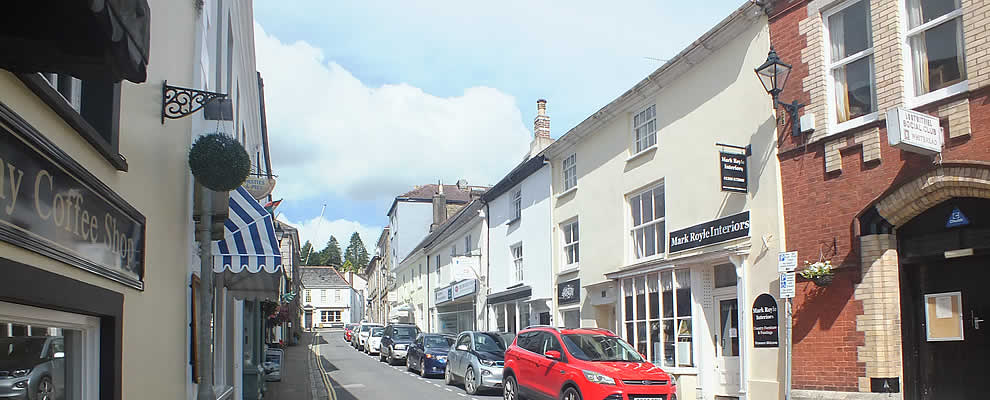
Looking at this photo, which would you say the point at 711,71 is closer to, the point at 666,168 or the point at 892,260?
the point at 666,168

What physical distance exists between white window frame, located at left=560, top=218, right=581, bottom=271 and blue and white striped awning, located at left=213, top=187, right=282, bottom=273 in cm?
1313

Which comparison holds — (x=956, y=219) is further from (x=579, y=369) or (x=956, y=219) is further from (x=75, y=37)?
(x=75, y=37)

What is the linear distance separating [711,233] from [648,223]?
9.44 ft

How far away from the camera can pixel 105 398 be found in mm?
4695

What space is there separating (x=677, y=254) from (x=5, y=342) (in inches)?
549

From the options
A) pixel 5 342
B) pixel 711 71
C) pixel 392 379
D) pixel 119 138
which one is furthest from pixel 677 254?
pixel 5 342

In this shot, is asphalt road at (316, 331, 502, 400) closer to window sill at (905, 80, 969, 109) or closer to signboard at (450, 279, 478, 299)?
signboard at (450, 279, 478, 299)

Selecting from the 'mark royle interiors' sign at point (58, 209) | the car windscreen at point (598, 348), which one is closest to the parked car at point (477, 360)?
the car windscreen at point (598, 348)

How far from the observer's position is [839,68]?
1209cm

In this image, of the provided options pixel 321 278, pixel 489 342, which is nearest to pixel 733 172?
pixel 489 342

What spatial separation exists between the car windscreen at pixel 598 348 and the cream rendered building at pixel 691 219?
74.0 inches

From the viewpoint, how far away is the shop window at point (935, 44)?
10188mm

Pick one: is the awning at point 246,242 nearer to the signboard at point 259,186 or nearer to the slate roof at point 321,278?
the signboard at point 259,186

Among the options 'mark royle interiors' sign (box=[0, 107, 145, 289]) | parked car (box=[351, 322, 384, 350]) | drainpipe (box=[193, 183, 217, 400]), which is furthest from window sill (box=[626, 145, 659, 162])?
parked car (box=[351, 322, 384, 350])
